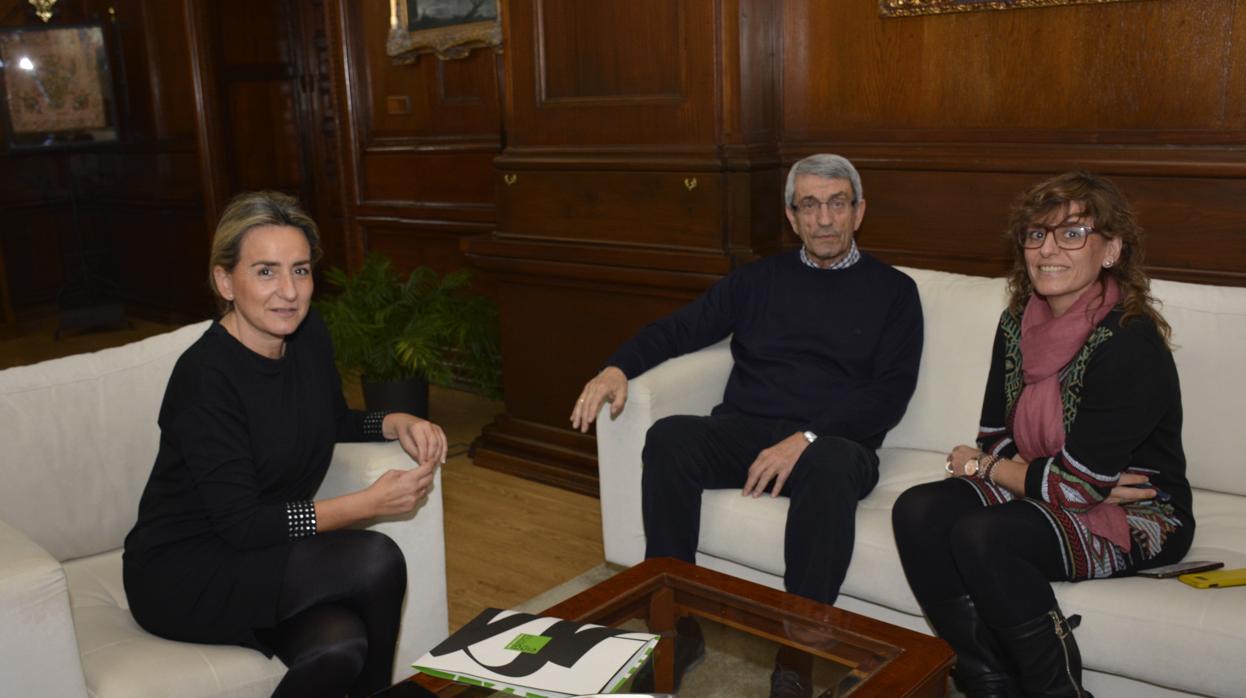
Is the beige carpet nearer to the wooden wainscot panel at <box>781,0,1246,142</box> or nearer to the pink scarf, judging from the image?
the pink scarf

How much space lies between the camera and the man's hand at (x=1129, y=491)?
2.06 m

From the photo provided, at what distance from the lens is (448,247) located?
5.07 metres

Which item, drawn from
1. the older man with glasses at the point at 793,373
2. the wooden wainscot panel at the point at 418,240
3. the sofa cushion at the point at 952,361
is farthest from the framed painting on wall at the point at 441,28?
the sofa cushion at the point at 952,361

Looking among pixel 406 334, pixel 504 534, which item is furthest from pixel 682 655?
pixel 406 334

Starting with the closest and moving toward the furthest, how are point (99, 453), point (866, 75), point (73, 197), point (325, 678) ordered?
point (325, 678)
point (99, 453)
point (866, 75)
point (73, 197)

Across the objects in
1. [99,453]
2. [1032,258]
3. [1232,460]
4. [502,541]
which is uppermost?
[1032,258]

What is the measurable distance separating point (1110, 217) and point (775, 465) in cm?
86

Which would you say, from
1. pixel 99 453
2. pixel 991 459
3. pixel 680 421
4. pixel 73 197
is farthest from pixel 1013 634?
pixel 73 197

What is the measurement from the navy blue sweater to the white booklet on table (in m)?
1.03

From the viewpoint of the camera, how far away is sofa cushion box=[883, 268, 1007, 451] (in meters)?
2.65

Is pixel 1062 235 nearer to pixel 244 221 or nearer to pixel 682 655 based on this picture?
pixel 682 655

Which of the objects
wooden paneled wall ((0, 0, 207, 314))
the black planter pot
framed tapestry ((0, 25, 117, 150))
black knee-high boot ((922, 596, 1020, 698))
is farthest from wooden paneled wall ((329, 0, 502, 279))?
black knee-high boot ((922, 596, 1020, 698))

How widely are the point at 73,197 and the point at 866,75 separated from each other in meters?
5.54

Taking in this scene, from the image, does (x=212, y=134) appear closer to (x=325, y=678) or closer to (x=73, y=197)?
(x=73, y=197)
